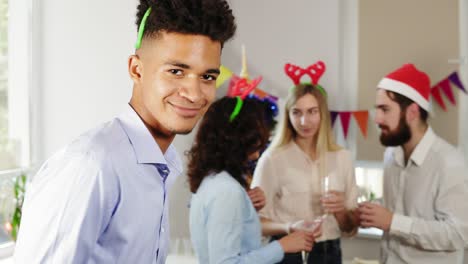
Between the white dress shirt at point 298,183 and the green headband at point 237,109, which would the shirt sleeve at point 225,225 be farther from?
the white dress shirt at point 298,183

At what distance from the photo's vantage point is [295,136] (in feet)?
9.09

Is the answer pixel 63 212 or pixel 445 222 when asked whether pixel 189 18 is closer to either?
pixel 63 212

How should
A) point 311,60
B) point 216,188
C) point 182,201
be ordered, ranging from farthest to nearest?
point 311,60 → point 182,201 → point 216,188

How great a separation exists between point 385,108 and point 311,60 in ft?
2.88

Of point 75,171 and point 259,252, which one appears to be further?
point 259,252

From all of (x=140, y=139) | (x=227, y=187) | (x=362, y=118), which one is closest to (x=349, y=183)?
(x=362, y=118)

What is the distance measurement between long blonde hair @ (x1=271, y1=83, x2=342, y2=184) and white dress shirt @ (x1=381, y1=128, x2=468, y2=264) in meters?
0.33

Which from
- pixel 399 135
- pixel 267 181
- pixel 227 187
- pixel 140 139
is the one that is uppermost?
pixel 140 139

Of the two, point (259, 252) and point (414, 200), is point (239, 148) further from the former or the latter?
point (414, 200)

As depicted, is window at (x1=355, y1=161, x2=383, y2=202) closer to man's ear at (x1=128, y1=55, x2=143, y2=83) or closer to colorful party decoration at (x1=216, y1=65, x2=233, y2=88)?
colorful party decoration at (x1=216, y1=65, x2=233, y2=88)

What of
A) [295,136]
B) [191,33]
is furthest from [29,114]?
[191,33]

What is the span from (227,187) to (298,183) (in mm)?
882

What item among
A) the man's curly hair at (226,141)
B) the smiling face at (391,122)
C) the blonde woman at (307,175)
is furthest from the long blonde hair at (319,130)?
the man's curly hair at (226,141)

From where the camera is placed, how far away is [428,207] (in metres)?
2.38
